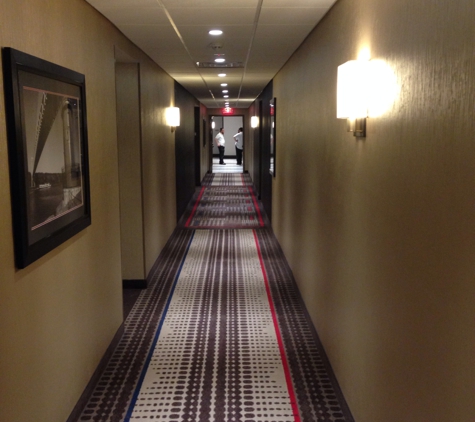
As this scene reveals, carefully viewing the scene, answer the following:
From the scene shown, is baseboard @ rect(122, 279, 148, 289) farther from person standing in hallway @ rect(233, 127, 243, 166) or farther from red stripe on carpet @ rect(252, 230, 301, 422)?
person standing in hallway @ rect(233, 127, 243, 166)

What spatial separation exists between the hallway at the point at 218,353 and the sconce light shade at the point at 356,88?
1.49 meters

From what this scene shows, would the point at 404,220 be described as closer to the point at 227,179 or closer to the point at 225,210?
the point at 225,210

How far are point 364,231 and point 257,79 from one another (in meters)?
5.08

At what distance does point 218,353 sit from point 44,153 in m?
1.86

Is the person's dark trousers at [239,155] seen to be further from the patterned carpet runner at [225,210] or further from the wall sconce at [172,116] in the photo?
the wall sconce at [172,116]

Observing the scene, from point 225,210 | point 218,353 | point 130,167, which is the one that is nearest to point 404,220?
point 218,353

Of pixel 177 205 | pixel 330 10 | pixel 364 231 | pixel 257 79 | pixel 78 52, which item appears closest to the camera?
pixel 364 231

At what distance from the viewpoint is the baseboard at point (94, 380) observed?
2.56m

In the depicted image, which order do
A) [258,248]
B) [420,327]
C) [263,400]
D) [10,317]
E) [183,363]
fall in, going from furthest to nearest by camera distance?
[258,248] → [183,363] → [263,400] → [10,317] → [420,327]

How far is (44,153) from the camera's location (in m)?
2.07

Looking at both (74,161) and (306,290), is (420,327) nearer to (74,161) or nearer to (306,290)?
(74,161)

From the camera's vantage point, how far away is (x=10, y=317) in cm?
177

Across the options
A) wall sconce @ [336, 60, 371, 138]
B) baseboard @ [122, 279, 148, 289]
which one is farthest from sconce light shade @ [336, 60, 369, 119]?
baseboard @ [122, 279, 148, 289]

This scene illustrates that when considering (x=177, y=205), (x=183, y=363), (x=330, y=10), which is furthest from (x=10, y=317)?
(x=177, y=205)
